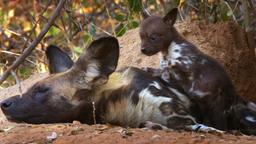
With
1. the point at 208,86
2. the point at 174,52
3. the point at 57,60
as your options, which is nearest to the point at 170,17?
the point at 174,52

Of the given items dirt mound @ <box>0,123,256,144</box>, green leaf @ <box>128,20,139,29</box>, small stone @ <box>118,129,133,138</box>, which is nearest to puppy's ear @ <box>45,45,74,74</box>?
dirt mound @ <box>0,123,256,144</box>

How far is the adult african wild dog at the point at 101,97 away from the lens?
473 cm

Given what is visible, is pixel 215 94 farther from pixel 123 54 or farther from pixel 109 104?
pixel 123 54

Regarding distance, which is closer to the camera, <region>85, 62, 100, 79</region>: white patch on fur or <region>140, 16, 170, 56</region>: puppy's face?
<region>85, 62, 100, 79</region>: white patch on fur

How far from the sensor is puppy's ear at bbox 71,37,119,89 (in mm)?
4875

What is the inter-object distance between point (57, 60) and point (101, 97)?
0.74 metres

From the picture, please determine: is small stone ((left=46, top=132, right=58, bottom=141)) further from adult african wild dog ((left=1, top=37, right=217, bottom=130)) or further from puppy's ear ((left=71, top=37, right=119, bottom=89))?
puppy's ear ((left=71, top=37, right=119, bottom=89))

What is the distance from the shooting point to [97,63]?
4.91 meters

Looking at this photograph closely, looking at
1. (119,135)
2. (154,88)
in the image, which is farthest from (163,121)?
(119,135)

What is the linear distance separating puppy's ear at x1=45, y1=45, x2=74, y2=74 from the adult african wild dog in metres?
0.36

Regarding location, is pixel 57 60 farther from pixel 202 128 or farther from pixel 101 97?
pixel 202 128

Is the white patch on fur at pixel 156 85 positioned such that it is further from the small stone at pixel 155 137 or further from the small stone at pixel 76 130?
the small stone at pixel 155 137

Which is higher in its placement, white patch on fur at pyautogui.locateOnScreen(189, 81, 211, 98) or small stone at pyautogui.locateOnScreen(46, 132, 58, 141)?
white patch on fur at pyautogui.locateOnScreen(189, 81, 211, 98)

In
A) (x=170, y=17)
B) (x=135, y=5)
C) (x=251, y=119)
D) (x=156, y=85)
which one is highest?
(x=135, y=5)
